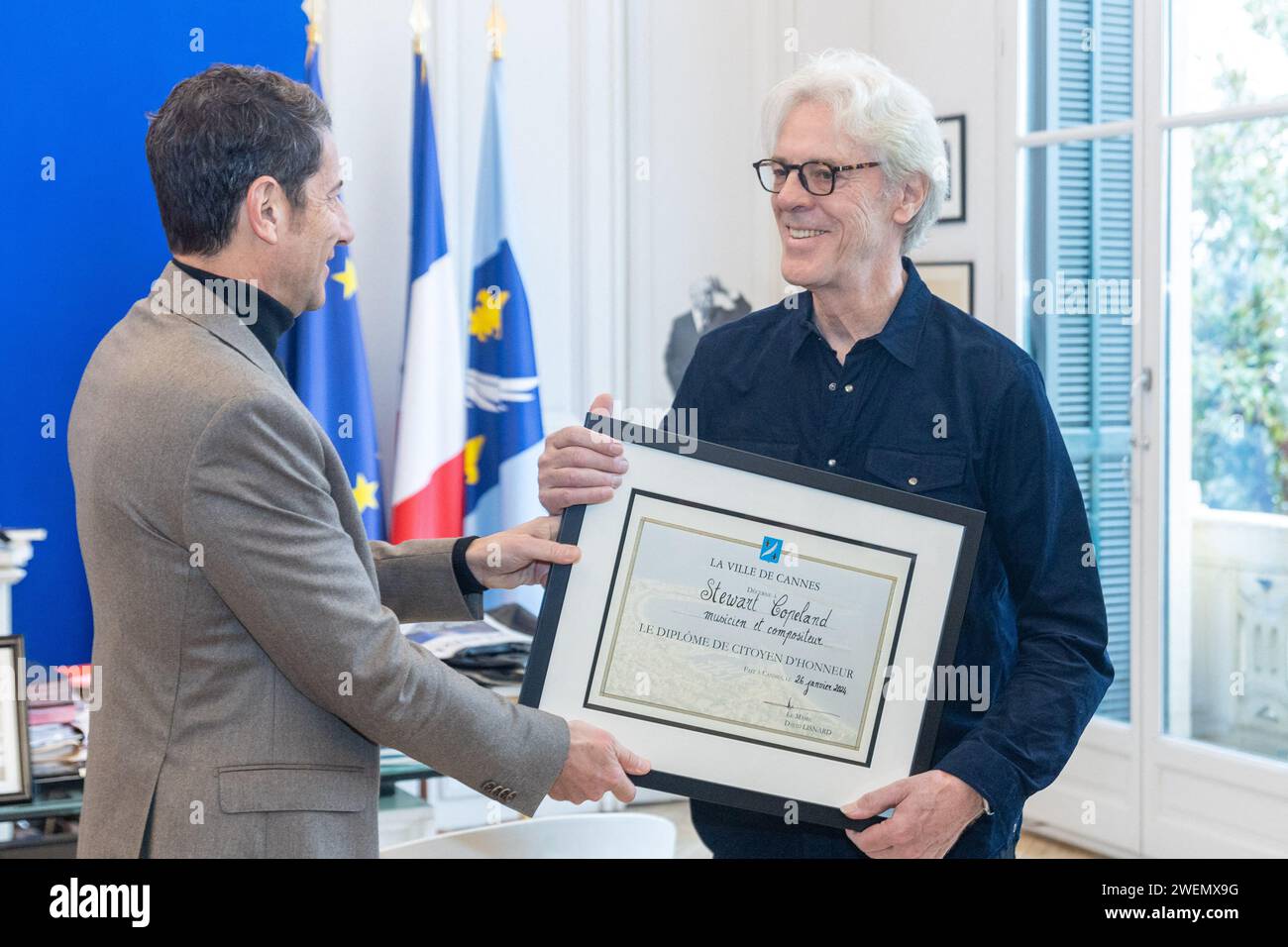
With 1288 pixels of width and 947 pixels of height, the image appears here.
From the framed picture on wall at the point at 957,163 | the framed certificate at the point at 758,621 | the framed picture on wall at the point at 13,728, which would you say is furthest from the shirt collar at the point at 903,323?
the framed picture on wall at the point at 957,163

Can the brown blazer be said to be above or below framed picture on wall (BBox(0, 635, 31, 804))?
above

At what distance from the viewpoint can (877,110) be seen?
1852 mm

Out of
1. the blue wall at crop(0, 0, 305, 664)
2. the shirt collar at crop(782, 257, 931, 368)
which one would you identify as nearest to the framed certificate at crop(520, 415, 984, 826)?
the shirt collar at crop(782, 257, 931, 368)

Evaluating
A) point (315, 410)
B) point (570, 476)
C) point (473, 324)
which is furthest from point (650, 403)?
point (570, 476)

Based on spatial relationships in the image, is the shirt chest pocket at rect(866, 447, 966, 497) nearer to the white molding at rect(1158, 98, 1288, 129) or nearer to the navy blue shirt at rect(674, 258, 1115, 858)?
the navy blue shirt at rect(674, 258, 1115, 858)

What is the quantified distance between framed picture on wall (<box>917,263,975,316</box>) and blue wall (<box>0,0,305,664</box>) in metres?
2.91

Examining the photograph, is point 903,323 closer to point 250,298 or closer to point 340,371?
point 250,298

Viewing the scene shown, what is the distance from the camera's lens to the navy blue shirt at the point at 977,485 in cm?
174

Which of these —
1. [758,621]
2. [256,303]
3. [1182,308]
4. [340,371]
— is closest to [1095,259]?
[1182,308]

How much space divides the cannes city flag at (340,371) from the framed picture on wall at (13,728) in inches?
66.7

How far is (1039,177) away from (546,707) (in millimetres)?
3828

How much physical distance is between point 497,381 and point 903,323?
274 centimetres

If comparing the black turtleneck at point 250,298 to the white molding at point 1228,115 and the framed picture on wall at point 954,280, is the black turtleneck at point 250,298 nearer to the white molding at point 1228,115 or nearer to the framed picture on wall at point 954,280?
the white molding at point 1228,115

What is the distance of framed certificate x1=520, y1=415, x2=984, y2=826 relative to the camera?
174cm
